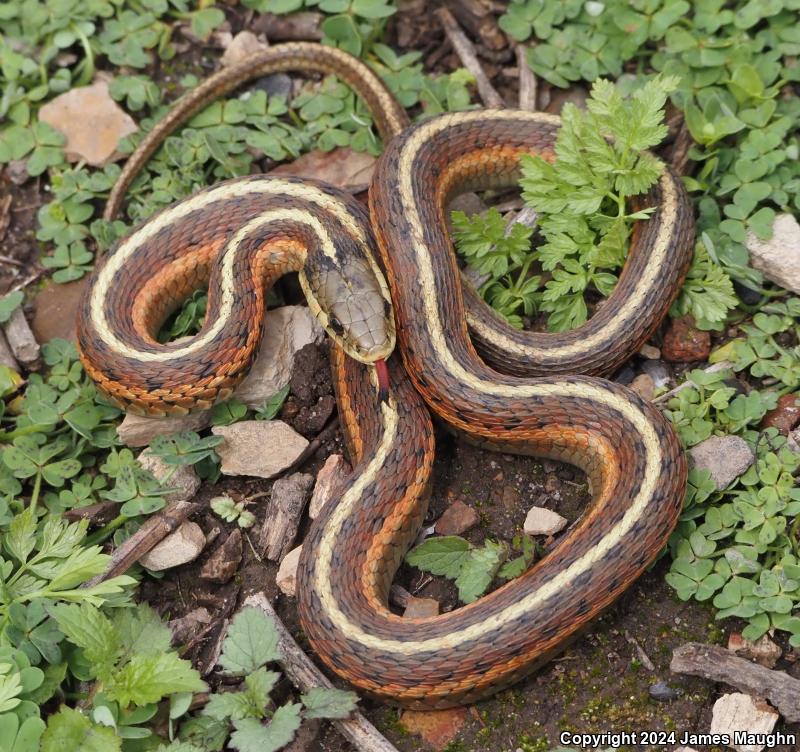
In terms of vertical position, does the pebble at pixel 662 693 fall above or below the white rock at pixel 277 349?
below

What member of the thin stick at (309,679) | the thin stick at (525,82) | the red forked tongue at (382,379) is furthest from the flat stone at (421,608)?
the thin stick at (525,82)

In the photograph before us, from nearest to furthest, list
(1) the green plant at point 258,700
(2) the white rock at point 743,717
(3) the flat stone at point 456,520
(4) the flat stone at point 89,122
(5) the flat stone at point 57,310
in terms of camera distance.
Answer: (1) the green plant at point 258,700 < (2) the white rock at point 743,717 < (3) the flat stone at point 456,520 < (5) the flat stone at point 57,310 < (4) the flat stone at point 89,122

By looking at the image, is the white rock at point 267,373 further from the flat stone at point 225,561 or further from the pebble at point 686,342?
the pebble at point 686,342

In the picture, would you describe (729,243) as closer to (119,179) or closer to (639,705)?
(639,705)

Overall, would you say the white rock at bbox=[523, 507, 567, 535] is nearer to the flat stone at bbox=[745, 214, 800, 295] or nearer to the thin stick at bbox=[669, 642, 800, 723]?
the thin stick at bbox=[669, 642, 800, 723]

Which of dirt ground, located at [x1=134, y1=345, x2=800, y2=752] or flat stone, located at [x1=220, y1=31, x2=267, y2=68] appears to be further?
flat stone, located at [x1=220, y1=31, x2=267, y2=68]

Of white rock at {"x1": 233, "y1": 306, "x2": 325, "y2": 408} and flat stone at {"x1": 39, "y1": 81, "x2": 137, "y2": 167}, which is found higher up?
flat stone at {"x1": 39, "y1": 81, "x2": 137, "y2": 167}

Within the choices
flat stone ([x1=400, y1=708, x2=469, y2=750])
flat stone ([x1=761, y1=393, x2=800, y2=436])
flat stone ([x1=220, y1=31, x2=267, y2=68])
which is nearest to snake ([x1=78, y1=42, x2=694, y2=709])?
flat stone ([x1=400, y1=708, x2=469, y2=750])
